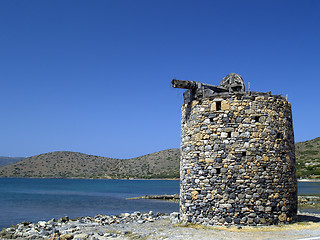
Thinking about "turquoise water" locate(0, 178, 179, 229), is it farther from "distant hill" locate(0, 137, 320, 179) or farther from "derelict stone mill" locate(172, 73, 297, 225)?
"distant hill" locate(0, 137, 320, 179)

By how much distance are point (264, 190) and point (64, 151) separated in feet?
455

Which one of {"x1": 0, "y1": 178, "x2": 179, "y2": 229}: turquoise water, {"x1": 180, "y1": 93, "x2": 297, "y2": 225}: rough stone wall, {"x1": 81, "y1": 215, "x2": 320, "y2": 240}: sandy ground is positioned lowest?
{"x1": 0, "y1": 178, "x2": 179, "y2": 229}: turquoise water

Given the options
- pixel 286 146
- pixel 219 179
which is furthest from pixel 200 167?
pixel 286 146

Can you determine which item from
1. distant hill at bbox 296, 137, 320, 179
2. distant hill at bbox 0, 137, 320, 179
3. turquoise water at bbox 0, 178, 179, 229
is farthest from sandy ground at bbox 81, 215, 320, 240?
distant hill at bbox 0, 137, 320, 179

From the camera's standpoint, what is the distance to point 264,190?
1273 centimetres

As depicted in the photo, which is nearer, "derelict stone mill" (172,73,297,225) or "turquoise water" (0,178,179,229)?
"derelict stone mill" (172,73,297,225)

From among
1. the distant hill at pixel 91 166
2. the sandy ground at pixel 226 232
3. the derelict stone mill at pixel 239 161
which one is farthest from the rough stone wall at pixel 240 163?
the distant hill at pixel 91 166

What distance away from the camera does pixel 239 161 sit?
12.8 metres

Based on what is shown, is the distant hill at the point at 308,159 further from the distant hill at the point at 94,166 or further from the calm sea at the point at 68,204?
the calm sea at the point at 68,204

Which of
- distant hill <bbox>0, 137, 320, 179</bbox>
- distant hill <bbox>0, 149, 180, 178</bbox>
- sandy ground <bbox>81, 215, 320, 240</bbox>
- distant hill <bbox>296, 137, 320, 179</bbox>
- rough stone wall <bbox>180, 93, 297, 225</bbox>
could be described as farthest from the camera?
distant hill <bbox>0, 149, 180, 178</bbox>

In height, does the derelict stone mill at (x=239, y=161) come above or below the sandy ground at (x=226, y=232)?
above

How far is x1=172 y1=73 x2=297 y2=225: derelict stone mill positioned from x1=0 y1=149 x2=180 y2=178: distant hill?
3823 inches

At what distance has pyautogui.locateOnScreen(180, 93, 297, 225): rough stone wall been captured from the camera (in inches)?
500

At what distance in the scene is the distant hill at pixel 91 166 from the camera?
118500 millimetres
